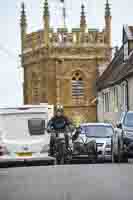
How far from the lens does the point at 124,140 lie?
2253 cm

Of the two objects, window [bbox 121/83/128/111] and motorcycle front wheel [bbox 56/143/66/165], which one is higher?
window [bbox 121/83/128/111]

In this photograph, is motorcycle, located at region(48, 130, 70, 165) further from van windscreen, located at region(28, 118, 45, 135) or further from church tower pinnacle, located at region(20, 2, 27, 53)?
church tower pinnacle, located at region(20, 2, 27, 53)

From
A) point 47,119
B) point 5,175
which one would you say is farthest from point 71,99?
point 5,175

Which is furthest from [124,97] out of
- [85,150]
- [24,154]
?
[24,154]

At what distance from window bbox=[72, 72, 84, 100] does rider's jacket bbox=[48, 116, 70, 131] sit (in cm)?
5793

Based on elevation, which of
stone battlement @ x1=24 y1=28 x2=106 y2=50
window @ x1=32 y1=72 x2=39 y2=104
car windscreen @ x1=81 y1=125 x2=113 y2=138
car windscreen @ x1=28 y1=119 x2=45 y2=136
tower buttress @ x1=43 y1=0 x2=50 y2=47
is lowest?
car windscreen @ x1=81 y1=125 x2=113 y2=138

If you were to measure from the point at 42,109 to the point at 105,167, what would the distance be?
445 centimetres

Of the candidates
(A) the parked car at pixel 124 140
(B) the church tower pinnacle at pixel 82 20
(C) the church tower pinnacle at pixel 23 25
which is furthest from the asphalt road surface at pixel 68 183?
(C) the church tower pinnacle at pixel 23 25

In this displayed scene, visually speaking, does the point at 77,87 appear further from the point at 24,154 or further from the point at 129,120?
the point at 24,154

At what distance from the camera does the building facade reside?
4944cm

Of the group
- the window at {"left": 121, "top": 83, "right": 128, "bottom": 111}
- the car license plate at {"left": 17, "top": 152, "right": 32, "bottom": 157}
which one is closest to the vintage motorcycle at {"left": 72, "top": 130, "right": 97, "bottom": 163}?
the car license plate at {"left": 17, "top": 152, "right": 32, "bottom": 157}

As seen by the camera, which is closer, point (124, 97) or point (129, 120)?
point (129, 120)

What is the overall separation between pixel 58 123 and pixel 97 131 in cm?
641

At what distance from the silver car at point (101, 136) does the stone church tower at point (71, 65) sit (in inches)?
1945
